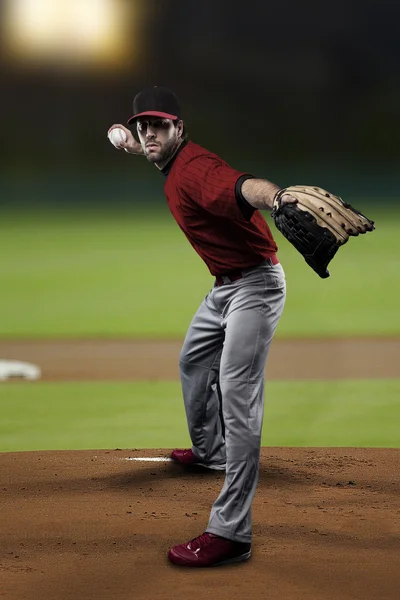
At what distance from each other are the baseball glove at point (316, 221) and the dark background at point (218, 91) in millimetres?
25609

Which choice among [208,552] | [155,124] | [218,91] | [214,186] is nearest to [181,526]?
[208,552]

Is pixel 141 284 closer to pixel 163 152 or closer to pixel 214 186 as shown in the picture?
pixel 163 152

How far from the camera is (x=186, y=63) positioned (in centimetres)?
2881

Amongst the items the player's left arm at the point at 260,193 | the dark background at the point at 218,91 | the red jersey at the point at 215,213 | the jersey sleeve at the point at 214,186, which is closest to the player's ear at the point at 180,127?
the red jersey at the point at 215,213

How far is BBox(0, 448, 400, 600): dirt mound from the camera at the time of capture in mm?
3291

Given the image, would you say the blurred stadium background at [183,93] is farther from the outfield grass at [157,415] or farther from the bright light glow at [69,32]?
the outfield grass at [157,415]

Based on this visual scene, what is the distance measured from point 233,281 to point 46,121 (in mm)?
26768

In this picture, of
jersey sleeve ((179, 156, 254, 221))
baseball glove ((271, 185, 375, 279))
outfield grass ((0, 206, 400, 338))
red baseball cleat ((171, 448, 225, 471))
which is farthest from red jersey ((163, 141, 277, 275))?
outfield grass ((0, 206, 400, 338))

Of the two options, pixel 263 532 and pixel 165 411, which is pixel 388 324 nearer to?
pixel 165 411

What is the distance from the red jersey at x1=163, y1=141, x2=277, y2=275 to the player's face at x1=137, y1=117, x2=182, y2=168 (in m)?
0.06

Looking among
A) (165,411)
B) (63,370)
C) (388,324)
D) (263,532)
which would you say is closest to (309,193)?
(263,532)

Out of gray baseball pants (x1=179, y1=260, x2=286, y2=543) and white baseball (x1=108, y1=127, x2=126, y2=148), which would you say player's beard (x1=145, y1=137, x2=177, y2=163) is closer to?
gray baseball pants (x1=179, y1=260, x2=286, y2=543)

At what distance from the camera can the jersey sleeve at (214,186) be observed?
343 centimetres

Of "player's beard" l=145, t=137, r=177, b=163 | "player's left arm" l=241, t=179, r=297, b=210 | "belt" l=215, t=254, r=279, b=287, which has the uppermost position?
"player's beard" l=145, t=137, r=177, b=163
